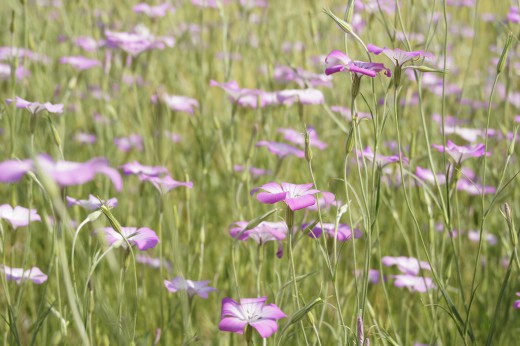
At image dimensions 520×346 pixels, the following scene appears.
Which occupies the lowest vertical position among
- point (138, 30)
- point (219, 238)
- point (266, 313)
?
point (219, 238)

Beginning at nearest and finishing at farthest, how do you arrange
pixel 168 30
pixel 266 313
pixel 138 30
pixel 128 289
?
pixel 266 313
pixel 128 289
pixel 138 30
pixel 168 30

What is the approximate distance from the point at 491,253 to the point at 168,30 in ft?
5.17

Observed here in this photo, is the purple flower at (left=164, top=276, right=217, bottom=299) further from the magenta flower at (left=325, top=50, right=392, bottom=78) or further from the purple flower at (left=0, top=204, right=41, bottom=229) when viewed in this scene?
the magenta flower at (left=325, top=50, right=392, bottom=78)

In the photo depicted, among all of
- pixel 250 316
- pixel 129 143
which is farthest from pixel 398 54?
pixel 129 143

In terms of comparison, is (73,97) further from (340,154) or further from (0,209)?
(0,209)

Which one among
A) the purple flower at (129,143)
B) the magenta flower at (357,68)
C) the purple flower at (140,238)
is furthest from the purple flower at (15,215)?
the purple flower at (129,143)

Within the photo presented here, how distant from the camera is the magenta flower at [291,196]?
786 mm

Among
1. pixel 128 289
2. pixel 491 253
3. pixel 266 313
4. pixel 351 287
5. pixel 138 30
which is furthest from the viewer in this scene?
pixel 138 30

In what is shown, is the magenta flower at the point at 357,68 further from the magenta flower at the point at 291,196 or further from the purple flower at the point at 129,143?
the purple flower at the point at 129,143

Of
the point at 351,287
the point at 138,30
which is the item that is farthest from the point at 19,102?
the point at 138,30

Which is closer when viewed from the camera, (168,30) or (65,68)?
(65,68)

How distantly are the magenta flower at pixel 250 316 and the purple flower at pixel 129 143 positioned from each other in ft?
3.26

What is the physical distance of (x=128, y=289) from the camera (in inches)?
50.7

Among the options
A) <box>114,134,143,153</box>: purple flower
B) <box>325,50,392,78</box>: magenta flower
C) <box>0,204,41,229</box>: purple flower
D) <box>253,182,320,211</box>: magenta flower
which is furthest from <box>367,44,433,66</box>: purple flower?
<box>114,134,143,153</box>: purple flower
